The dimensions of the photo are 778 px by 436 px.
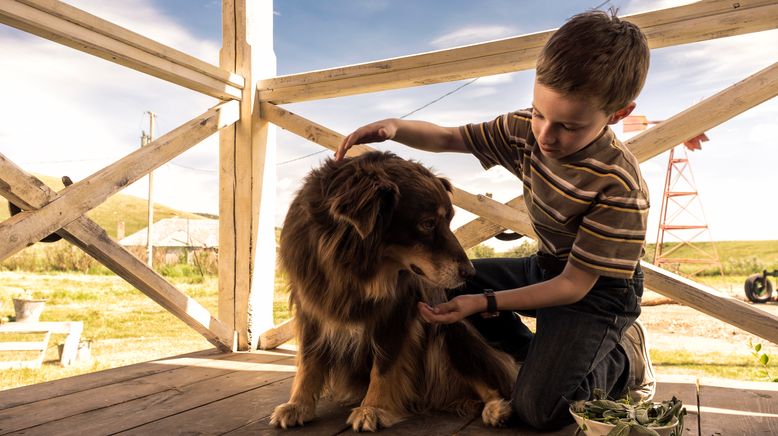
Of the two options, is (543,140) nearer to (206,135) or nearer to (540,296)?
(540,296)

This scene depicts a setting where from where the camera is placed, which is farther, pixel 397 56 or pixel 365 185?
pixel 397 56

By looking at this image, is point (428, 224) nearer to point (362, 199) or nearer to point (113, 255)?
point (362, 199)

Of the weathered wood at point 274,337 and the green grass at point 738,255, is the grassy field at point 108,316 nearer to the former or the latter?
the green grass at point 738,255

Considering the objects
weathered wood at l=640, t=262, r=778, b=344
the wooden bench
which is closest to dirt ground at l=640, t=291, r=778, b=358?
weathered wood at l=640, t=262, r=778, b=344

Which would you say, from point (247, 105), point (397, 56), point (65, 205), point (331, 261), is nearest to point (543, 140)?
point (331, 261)

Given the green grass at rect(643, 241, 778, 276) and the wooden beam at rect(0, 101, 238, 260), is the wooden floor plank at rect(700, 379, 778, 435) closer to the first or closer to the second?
the wooden beam at rect(0, 101, 238, 260)

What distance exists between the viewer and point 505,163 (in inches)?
90.3

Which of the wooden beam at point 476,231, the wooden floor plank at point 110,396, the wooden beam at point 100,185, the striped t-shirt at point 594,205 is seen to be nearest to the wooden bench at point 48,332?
the wooden floor plank at point 110,396

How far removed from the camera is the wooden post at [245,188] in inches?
137

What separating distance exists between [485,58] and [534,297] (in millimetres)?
1475

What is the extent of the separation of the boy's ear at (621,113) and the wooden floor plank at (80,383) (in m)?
2.43

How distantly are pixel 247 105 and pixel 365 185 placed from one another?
6.41 ft

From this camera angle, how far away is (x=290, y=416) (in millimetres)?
1936

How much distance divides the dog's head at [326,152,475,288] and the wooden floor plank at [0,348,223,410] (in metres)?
1.57
